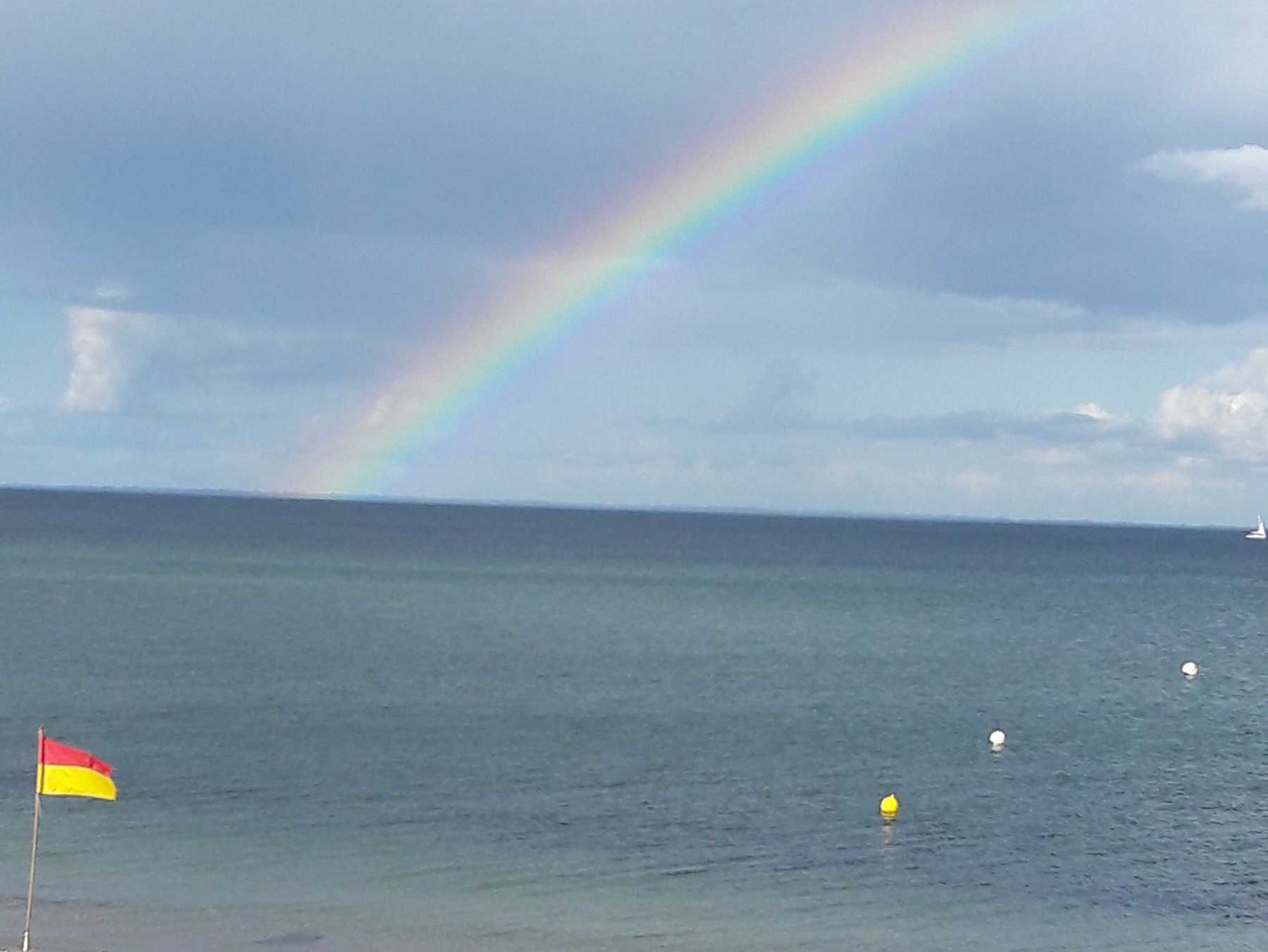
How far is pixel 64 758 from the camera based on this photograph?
29656 millimetres

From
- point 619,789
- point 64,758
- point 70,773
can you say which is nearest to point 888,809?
point 619,789

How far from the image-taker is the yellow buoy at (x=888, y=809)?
159 ft

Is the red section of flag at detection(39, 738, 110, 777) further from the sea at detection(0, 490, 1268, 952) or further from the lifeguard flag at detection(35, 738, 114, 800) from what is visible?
the sea at detection(0, 490, 1268, 952)

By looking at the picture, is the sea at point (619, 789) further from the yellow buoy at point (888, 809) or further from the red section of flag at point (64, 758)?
the red section of flag at point (64, 758)

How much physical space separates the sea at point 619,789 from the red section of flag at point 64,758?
175 inches

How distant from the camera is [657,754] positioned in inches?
2281

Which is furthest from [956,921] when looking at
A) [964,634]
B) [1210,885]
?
[964,634]

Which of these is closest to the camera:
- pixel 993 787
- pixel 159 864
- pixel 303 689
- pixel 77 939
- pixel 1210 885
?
pixel 77 939

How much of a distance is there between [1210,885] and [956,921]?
29.0 ft

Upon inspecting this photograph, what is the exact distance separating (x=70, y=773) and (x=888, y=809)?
27.2 m

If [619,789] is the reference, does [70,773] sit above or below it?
above

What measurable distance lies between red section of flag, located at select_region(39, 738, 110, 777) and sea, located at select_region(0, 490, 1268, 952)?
445 centimetres

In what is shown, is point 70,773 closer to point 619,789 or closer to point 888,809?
point 619,789

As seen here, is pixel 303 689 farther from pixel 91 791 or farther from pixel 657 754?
pixel 91 791
